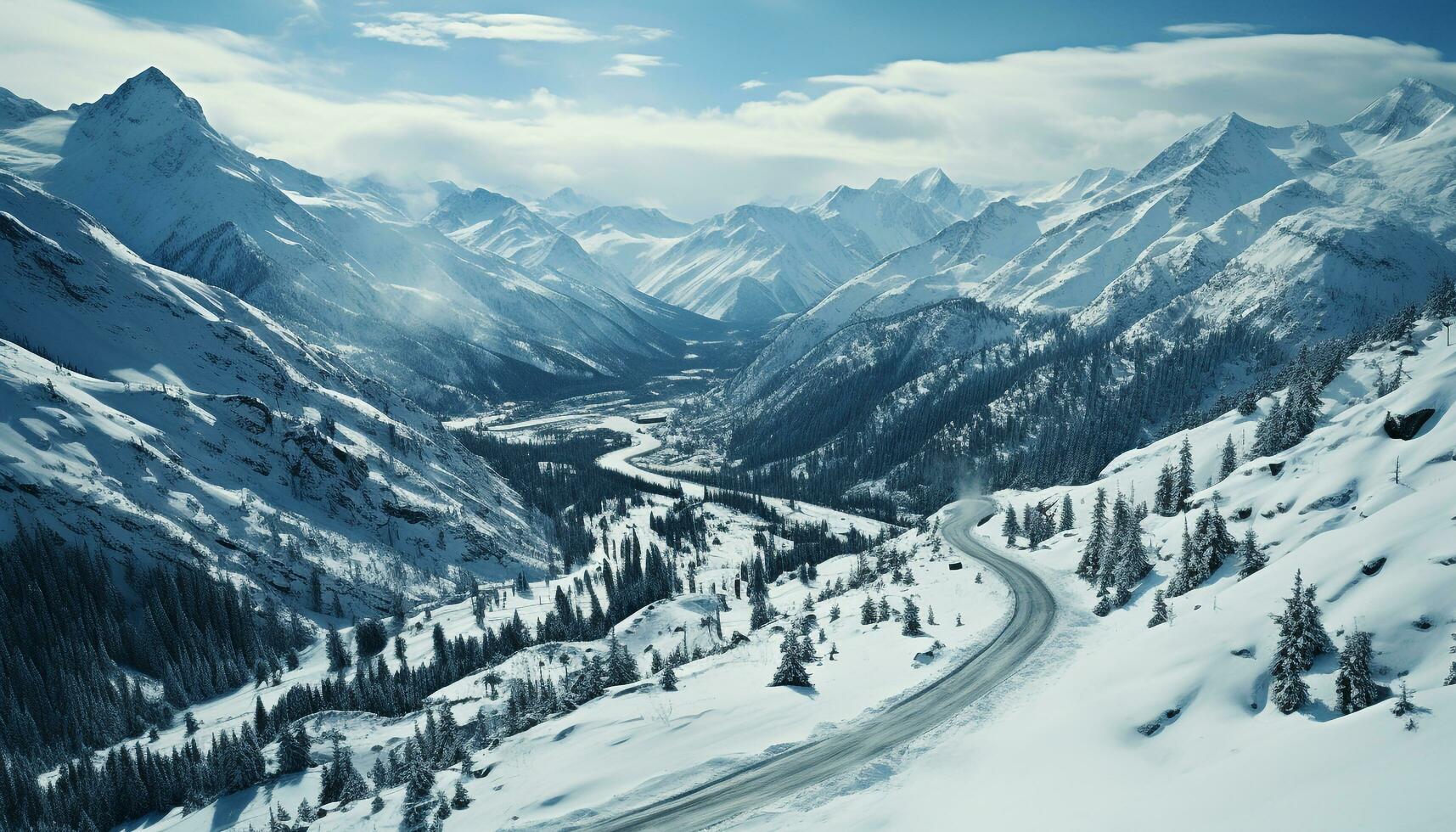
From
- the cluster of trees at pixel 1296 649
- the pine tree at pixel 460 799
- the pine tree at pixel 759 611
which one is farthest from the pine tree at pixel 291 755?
the cluster of trees at pixel 1296 649

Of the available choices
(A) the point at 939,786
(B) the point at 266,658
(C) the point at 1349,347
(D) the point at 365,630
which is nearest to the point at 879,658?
(A) the point at 939,786

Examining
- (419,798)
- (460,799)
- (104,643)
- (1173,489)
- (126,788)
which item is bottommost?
(126,788)

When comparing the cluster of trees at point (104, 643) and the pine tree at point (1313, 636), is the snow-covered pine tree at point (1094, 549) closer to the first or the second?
the pine tree at point (1313, 636)

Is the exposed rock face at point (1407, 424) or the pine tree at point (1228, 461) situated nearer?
the exposed rock face at point (1407, 424)

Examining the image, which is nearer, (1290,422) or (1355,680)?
(1355,680)

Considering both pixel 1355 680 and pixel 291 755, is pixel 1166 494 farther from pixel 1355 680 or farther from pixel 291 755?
pixel 291 755

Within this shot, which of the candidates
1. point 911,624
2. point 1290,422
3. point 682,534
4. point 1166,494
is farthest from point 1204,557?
point 682,534
